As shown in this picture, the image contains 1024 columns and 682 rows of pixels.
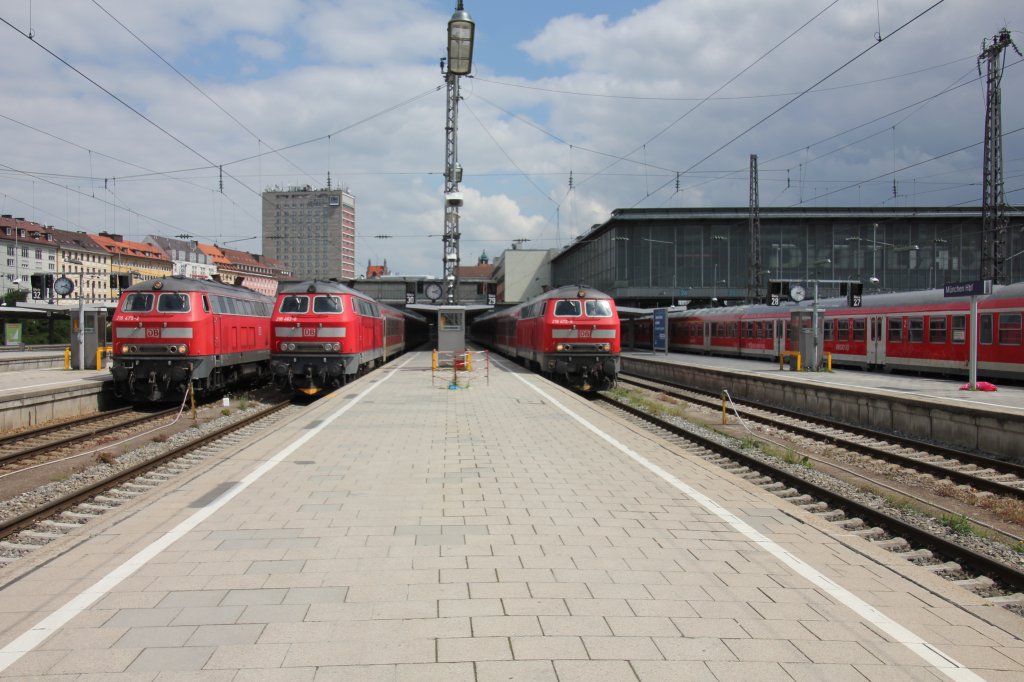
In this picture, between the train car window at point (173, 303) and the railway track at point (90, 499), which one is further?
the train car window at point (173, 303)

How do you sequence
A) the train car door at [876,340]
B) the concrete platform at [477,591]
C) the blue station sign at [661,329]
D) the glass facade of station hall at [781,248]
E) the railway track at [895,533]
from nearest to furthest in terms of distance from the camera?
the concrete platform at [477,591] → the railway track at [895,533] → the train car door at [876,340] → the blue station sign at [661,329] → the glass facade of station hall at [781,248]

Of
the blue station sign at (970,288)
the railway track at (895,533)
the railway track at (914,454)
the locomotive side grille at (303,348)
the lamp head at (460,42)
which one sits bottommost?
→ the railway track at (914,454)

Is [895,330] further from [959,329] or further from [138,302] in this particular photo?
[138,302]

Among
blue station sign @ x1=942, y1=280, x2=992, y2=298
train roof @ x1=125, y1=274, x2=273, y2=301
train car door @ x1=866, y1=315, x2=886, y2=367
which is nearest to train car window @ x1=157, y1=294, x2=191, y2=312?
train roof @ x1=125, y1=274, x2=273, y2=301

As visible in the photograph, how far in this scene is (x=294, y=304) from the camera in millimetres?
19234

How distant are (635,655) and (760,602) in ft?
4.18

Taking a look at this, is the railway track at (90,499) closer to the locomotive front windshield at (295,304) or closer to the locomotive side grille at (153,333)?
the locomotive side grille at (153,333)

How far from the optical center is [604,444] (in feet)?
36.9

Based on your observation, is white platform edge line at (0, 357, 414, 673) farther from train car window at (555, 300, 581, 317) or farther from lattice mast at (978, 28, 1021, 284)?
lattice mast at (978, 28, 1021, 284)

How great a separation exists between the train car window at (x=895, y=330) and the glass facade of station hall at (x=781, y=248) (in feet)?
131

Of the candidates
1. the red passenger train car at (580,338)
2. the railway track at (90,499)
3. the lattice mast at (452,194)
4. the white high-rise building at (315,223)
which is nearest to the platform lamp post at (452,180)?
the lattice mast at (452,194)

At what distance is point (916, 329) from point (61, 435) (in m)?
24.5

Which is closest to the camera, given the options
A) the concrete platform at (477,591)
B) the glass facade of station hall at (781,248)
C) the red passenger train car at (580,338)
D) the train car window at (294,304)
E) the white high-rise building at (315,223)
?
the concrete platform at (477,591)

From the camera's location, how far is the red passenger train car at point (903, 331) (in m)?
20.4
